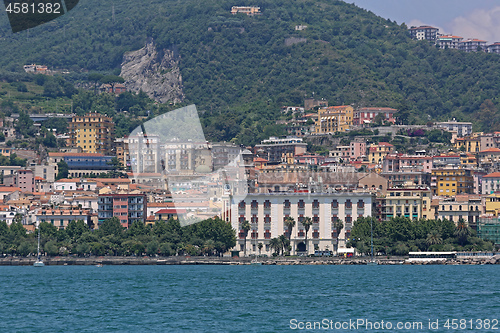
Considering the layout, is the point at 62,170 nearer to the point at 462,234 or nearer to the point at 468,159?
the point at 468,159

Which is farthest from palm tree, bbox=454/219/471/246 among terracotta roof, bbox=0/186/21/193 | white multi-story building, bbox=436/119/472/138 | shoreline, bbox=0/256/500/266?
white multi-story building, bbox=436/119/472/138

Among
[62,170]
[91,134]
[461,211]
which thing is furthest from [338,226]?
[91,134]

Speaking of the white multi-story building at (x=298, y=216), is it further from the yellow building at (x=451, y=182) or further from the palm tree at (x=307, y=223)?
the yellow building at (x=451, y=182)

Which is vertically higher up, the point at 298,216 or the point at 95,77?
the point at 95,77

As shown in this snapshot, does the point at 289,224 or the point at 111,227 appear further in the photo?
the point at 111,227

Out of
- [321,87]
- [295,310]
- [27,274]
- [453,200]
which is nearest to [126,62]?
[321,87]

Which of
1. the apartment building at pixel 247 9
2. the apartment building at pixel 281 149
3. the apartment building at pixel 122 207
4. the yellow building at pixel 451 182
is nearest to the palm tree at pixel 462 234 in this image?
the yellow building at pixel 451 182
